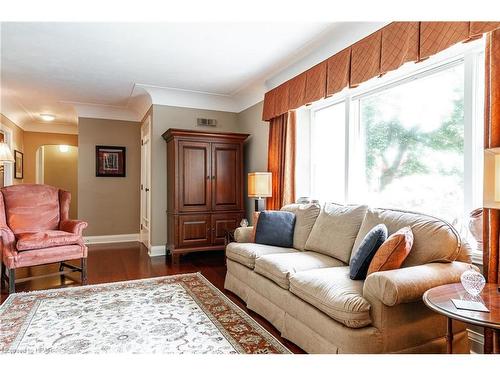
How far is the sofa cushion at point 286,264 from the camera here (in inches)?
93.4

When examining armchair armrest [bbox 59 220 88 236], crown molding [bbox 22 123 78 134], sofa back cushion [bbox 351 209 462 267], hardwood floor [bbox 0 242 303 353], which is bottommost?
hardwood floor [bbox 0 242 303 353]

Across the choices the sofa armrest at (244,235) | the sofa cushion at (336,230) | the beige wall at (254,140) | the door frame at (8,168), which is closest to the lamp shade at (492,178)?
the sofa cushion at (336,230)

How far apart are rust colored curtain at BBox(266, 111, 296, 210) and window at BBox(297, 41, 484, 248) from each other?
382mm

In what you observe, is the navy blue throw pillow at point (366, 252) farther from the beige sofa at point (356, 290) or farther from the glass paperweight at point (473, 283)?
the glass paperweight at point (473, 283)

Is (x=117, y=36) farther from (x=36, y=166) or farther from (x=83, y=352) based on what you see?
(x=36, y=166)

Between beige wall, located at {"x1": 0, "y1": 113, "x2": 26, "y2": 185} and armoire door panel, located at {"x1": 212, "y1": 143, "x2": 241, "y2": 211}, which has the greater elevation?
beige wall, located at {"x1": 0, "y1": 113, "x2": 26, "y2": 185}

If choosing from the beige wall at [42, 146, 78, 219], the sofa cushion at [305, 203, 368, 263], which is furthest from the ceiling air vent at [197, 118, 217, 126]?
the beige wall at [42, 146, 78, 219]

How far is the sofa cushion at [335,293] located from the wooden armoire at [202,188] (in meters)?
2.64

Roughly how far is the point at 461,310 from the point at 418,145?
63.8 inches

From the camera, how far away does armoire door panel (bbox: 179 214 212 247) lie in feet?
15.1

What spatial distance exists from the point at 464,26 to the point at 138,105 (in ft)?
16.6

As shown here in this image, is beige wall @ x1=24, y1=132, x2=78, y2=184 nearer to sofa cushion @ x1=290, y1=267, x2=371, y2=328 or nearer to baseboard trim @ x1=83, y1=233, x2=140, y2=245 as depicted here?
baseboard trim @ x1=83, y1=233, x2=140, y2=245

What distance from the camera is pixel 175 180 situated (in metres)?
4.59

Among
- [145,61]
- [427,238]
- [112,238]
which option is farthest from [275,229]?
[112,238]
